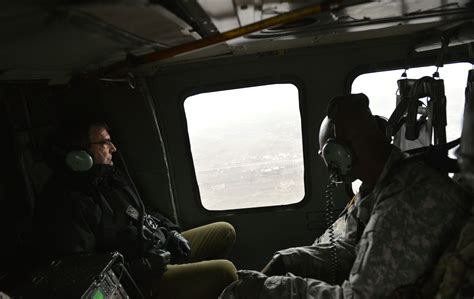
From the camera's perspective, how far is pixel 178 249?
9.50 ft

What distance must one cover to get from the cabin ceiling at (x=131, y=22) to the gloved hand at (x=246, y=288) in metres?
1.17

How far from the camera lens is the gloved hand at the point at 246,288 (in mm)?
1835

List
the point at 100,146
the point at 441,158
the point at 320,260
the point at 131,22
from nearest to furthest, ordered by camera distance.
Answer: the point at 131,22 < the point at 441,158 < the point at 320,260 < the point at 100,146

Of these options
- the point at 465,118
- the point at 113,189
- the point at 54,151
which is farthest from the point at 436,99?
the point at 54,151

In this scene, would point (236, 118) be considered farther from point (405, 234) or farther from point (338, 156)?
point (405, 234)

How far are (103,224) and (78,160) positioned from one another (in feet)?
1.42

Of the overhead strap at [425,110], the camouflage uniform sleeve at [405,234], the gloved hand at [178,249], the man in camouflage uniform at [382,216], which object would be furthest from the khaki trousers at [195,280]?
the overhead strap at [425,110]

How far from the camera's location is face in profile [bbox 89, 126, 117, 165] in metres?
2.73

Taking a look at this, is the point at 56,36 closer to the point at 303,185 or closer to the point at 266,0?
the point at 266,0

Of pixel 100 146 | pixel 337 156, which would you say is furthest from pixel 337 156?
pixel 100 146

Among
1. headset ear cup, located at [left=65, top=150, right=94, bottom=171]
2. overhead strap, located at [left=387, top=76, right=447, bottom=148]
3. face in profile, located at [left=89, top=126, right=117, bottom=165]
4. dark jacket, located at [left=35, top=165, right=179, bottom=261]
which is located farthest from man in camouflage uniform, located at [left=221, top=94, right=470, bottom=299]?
face in profile, located at [left=89, top=126, right=117, bottom=165]

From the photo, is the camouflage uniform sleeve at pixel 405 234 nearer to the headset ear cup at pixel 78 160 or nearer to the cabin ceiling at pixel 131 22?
the cabin ceiling at pixel 131 22

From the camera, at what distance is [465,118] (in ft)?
4.36

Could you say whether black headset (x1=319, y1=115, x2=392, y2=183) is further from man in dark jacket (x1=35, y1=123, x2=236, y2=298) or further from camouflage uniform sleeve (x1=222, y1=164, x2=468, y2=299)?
man in dark jacket (x1=35, y1=123, x2=236, y2=298)
